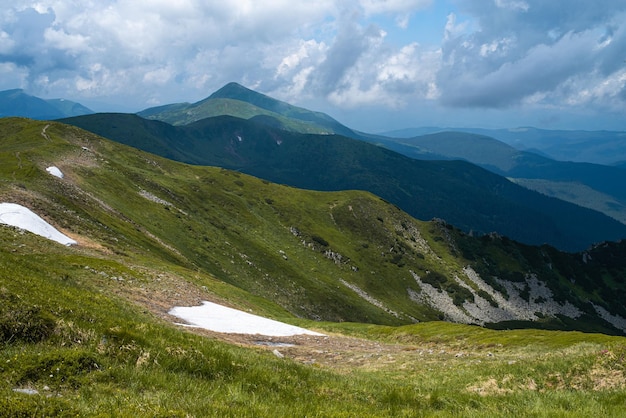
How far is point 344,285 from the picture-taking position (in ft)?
471

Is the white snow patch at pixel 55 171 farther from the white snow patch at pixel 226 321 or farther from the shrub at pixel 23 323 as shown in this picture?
the shrub at pixel 23 323

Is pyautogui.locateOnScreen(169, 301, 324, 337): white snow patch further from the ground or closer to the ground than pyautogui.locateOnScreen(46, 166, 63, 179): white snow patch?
closer to the ground

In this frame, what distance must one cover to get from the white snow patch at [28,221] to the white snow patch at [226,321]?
2308cm

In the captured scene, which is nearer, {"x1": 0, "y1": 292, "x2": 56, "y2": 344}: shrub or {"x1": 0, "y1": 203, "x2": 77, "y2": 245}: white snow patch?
{"x1": 0, "y1": 292, "x2": 56, "y2": 344}: shrub

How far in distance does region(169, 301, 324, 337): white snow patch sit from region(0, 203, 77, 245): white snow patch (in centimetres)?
2308

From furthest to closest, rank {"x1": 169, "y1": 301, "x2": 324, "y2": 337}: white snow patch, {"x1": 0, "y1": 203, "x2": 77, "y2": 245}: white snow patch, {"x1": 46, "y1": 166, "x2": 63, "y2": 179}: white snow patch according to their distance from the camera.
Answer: {"x1": 46, "y1": 166, "x2": 63, "y2": 179}: white snow patch
{"x1": 0, "y1": 203, "x2": 77, "y2": 245}: white snow patch
{"x1": 169, "y1": 301, "x2": 324, "y2": 337}: white snow patch

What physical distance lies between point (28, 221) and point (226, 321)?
105ft

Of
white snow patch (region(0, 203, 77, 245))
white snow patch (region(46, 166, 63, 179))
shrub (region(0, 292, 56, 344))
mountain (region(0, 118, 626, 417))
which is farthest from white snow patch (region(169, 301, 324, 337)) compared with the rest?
white snow patch (region(46, 166, 63, 179))

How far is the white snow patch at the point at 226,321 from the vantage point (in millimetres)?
34375

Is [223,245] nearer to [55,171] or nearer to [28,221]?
[55,171]

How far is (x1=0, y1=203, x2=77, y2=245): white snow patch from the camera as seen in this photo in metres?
49.8

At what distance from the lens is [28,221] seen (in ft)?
169

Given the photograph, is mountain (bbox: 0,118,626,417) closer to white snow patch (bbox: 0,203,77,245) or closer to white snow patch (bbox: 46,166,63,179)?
white snow patch (bbox: 0,203,77,245)

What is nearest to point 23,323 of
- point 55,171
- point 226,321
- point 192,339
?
point 192,339
